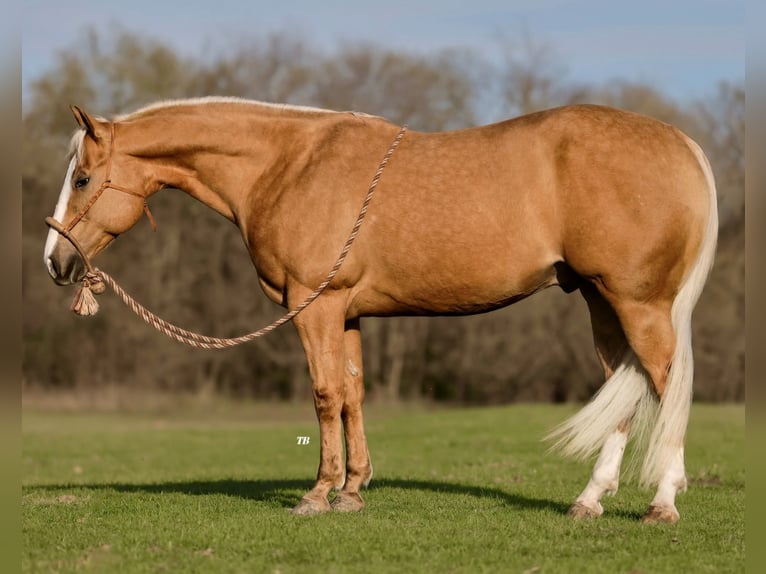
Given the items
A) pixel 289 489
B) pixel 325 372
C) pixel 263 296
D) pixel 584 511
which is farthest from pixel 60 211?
pixel 263 296

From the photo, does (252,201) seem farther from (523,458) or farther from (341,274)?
(523,458)

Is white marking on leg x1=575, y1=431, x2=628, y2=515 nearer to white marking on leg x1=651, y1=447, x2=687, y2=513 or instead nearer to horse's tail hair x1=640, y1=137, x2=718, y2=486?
horse's tail hair x1=640, y1=137, x2=718, y2=486

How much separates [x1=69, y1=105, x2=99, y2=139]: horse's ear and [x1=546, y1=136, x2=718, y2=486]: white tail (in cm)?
422

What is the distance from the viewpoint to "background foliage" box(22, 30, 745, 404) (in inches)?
1241

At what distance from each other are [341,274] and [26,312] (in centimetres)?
2945

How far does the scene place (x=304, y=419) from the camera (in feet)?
98.7

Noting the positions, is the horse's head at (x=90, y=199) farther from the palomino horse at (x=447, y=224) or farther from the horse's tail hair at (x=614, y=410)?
the horse's tail hair at (x=614, y=410)

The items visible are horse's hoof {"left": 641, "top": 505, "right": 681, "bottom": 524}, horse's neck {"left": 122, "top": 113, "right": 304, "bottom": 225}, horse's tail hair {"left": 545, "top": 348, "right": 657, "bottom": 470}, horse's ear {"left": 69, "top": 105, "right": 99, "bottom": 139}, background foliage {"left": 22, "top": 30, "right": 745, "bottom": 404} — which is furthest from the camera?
background foliage {"left": 22, "top": 30, "right": 745, "bottom": 404}

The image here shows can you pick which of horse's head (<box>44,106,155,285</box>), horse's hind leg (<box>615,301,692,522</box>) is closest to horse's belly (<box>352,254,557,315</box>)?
horse's hind leg (<box>615,301,692,522</box>)

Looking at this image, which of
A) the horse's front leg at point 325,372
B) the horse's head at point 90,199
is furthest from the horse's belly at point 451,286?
the horse's head at point 90,199

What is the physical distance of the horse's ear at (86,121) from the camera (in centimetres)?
711

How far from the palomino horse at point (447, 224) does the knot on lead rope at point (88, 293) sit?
117 millimetres

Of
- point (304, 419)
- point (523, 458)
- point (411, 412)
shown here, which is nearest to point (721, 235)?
point (411, 412)

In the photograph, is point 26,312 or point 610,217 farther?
point 26,312
